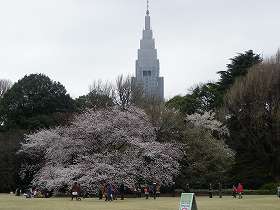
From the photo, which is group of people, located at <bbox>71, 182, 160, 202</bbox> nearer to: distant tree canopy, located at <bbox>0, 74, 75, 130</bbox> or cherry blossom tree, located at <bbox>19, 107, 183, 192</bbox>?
cherry blossom tree, located at <bbox>19, 107, 183, 192</bbox>

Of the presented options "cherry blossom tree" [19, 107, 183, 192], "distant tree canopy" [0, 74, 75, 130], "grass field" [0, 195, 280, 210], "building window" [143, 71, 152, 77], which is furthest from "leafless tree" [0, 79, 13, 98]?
"grass field" [0, 195, 280, 210]

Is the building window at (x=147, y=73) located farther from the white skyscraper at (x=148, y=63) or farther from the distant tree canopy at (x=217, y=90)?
the distant tree canopy at (x=217, y=90)

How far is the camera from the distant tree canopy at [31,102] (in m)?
66.1

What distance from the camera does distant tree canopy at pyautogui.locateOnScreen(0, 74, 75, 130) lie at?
66062mm

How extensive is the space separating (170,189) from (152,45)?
9913 cm

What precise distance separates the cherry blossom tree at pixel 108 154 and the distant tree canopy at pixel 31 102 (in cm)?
2051

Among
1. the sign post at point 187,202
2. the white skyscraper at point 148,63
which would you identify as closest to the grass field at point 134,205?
the sign post at point 187,202

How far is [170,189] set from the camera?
4728cm

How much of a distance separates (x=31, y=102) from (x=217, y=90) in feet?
77.3

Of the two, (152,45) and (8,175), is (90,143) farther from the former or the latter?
(152,45)

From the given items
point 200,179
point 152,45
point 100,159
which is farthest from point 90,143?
point 152,45

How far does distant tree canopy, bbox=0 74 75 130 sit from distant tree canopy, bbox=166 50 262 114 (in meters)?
14.8

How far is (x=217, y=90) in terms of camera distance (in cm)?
6556

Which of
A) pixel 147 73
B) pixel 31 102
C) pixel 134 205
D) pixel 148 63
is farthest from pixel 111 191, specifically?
pixel 148 63
